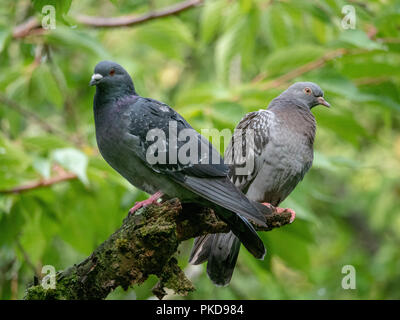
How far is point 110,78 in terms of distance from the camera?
3555mm

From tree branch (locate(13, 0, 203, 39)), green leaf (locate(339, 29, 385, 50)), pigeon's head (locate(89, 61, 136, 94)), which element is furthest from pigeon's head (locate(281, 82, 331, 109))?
tree branch (locate(13, 0, 203, 39))

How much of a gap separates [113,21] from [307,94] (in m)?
4.39

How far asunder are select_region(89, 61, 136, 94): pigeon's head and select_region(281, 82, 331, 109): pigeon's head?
1.17 meters

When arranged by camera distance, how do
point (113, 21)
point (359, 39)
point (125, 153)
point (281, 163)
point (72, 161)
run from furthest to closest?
1. point (113, 21)
2. point (72, 161)
3. point (359, 39)
4. point (281, 163)
5. point (125, 153)

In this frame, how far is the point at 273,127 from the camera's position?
14.4 feet

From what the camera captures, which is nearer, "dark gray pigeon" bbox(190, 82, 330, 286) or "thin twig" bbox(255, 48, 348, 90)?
"dark gray pigeon" bbox(190, 82, 330, 286)

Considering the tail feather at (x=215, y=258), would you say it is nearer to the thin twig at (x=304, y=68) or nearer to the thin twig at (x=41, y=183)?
the thin twig at (x=304, y=68)

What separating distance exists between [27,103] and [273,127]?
6.47 m

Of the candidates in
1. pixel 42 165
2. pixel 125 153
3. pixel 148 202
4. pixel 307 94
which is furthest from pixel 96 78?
pixel 42 165

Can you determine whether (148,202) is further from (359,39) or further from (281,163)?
(359,39)

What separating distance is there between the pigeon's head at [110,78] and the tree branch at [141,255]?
32.3 inches

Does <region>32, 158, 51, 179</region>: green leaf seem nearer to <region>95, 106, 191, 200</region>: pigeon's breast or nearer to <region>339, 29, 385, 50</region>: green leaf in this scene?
<region>95, 106, 191, 200</region>: pigeon's breast

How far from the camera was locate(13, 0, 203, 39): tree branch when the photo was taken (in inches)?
278

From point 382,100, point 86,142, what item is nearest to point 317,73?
point 382,100
